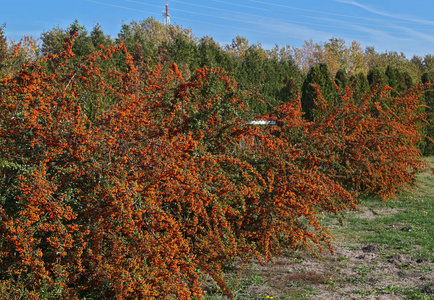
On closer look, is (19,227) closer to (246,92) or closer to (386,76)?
(246,92)

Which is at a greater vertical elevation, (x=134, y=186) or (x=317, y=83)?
(x=317, y=83)

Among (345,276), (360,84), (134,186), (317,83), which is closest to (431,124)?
(360,84)

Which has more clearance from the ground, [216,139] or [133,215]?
[216,139]

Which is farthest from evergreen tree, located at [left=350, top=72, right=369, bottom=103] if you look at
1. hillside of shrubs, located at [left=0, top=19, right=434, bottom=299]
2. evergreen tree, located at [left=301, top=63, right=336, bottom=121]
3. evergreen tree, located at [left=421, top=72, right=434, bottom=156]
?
hillside of shrubs, located at [left=0, top=19, right=434, bottom=299]

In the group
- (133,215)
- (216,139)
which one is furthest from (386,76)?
(133,215)

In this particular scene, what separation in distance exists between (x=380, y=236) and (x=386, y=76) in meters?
12.5

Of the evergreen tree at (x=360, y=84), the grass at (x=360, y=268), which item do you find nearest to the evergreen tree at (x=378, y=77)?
the evergreen tree at (x=360, y=84)

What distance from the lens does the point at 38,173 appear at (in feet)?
12.2

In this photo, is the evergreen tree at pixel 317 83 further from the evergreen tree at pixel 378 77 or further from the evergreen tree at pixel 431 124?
the evergreen tree at pixel 431 124

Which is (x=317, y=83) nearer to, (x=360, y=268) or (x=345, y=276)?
(x=360, y=268)

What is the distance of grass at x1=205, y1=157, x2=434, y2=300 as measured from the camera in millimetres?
4758

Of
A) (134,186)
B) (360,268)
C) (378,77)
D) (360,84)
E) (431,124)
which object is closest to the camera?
(134,186)

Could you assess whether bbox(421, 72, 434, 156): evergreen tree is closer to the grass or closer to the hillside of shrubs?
the grass

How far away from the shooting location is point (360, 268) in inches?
217
